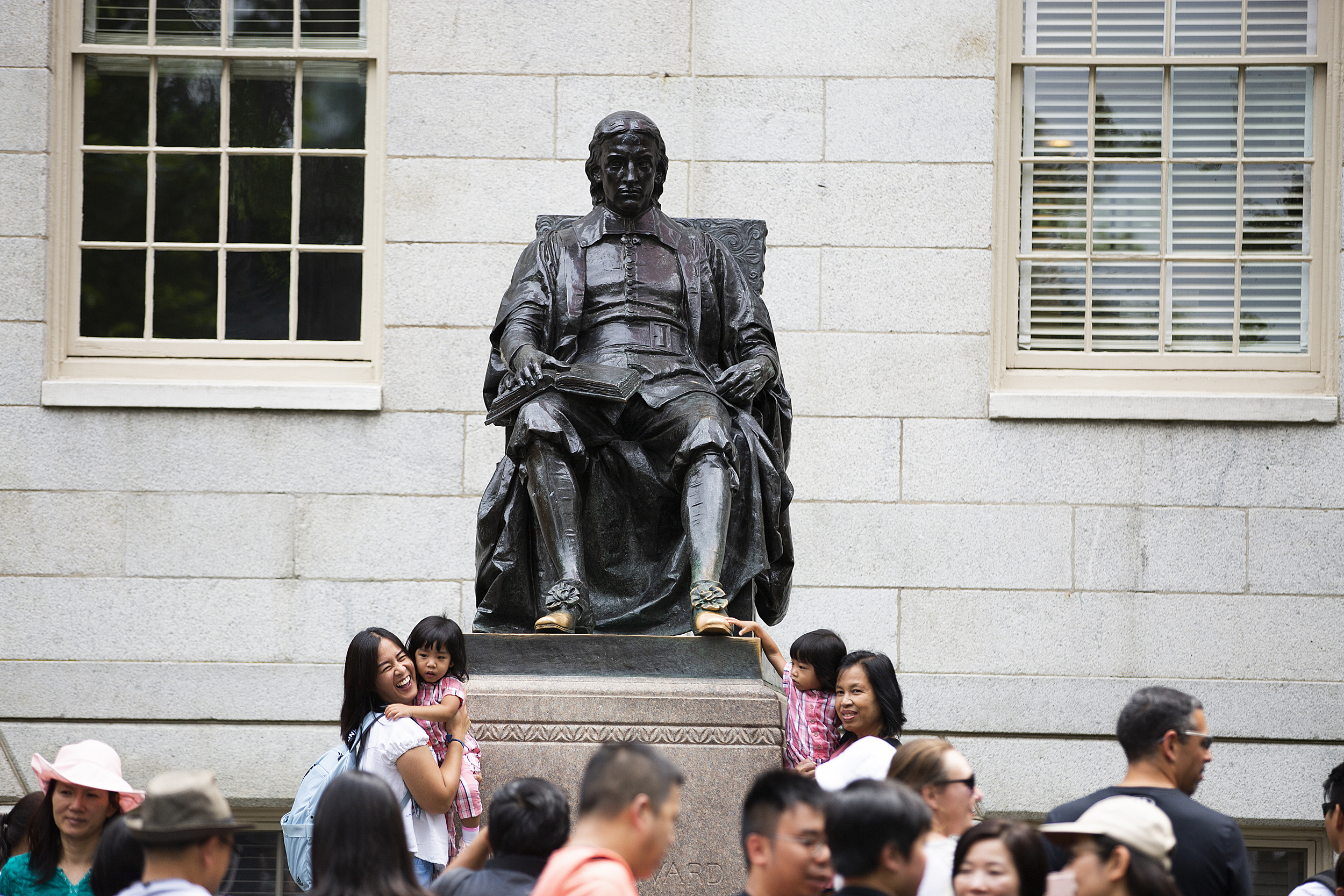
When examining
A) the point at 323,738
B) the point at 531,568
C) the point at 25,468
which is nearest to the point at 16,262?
the point at 25,468

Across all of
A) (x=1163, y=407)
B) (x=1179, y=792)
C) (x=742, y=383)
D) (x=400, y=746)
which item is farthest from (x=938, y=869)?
(x=1163, y=407)

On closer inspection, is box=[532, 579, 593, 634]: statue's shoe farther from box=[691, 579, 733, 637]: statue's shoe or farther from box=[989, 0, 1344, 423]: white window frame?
box=[989, 0, 1344, 423]: white window frame

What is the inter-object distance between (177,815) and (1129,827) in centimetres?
199

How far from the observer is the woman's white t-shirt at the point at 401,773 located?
16.4 ft

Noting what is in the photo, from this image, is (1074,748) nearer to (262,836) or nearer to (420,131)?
(262,836)

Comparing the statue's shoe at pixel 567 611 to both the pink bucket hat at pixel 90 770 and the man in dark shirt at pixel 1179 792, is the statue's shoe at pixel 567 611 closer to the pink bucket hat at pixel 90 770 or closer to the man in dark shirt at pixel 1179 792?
the pink bucket hat at pixel 90 770

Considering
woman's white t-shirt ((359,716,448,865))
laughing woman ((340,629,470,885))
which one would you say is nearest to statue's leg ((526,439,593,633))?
laughing woman ((340,629,470,885))

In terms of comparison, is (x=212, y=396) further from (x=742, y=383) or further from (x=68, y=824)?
(x=68, y=824)

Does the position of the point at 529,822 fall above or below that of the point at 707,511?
below

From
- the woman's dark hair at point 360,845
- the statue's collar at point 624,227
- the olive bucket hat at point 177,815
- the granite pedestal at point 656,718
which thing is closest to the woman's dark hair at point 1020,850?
the woman's dark hair at point 360,845

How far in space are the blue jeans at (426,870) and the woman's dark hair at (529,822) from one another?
5.04 ft

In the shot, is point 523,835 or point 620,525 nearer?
point 523,835

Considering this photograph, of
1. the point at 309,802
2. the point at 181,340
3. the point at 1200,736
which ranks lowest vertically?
the point at 309,802

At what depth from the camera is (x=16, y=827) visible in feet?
16.7
